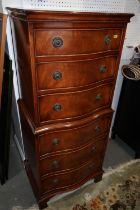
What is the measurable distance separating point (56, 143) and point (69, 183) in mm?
551

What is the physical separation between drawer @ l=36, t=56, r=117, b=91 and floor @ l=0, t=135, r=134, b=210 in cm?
123

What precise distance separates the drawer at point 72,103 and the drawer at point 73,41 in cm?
28

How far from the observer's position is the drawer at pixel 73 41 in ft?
3.30

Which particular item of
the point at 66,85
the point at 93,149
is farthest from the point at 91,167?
the point at 66,85

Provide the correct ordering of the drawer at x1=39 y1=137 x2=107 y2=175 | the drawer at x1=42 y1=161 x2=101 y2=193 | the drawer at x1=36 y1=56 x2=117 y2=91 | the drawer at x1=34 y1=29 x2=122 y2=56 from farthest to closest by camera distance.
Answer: the drawer at x1=42 y1=161 x2=101 y2=193, the drawer at x1=39 y1=137 x2=107 y2=175, the drawer at x1=36 y1=56 x2=117 y2=91, the drawer at x1=34 y1=29 x2=122 y2=56

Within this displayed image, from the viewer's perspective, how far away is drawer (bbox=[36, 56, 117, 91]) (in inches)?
43.5

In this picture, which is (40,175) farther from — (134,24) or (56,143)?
(134,24)

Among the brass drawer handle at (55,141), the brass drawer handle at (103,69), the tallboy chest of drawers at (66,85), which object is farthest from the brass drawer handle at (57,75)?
the brass drawer handle at (55,141)

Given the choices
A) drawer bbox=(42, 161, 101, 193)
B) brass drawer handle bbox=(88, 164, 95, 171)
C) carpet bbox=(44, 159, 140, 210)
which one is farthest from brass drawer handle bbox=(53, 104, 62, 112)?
carpet bbox=(44, 159, 140, 210)

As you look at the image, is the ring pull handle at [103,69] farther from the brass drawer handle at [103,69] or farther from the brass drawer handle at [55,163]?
the brass drawer handle at [55,163]

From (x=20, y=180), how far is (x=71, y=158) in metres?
0.78

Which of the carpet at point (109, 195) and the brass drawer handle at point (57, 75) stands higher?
the brass drawer handle at point (57, 75)

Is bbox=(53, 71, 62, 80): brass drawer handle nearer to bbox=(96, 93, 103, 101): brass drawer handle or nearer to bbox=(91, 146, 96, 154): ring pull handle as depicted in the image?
bbox=(96, 93, 103, 101): brass drawer handle

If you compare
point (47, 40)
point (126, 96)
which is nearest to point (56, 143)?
point (47, 40)
